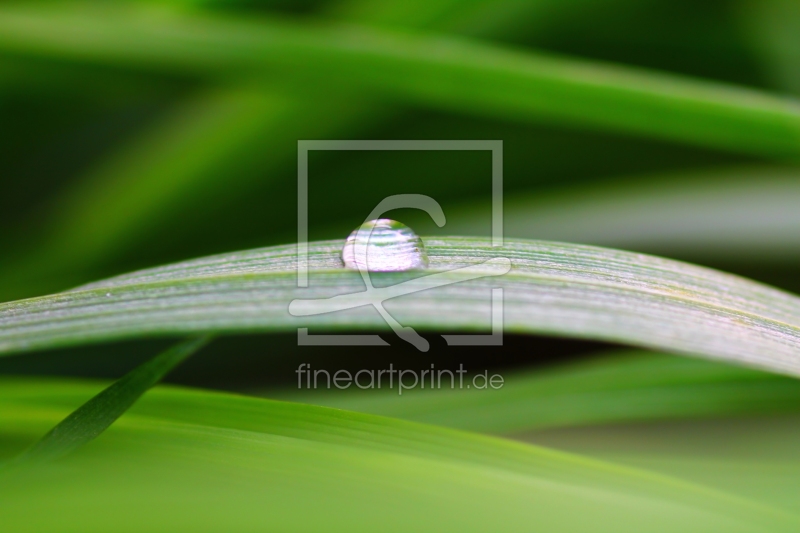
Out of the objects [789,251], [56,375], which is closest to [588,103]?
[789,251]

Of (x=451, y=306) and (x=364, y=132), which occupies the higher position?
(x=364, y=132)

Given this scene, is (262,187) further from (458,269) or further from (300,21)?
(458,269)

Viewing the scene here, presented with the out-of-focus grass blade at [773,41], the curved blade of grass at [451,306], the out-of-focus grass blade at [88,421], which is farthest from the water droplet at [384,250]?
the out-of-focus grass blade at [773,41]

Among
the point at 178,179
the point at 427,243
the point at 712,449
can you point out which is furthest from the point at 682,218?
the point at 178,179

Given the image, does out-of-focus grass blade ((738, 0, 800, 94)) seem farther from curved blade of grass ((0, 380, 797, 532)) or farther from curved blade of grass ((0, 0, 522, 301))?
curved blade of grass ((0, 380, 797, 532))

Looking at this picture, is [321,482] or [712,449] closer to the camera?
[321,482]

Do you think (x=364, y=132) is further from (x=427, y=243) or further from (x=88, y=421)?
(x=88, y=421)
